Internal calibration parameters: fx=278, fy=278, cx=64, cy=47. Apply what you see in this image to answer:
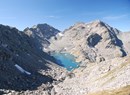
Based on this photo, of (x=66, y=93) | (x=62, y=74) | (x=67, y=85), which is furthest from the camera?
(x=62, y=74)

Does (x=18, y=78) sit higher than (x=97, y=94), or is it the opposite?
(x=18, y=78)

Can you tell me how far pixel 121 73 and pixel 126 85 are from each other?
17.9 metres

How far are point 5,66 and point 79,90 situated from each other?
1552 inches

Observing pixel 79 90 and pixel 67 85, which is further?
pixel 67 85

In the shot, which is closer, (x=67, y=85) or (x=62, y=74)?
(x=67, y=85)

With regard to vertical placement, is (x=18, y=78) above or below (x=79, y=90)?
above

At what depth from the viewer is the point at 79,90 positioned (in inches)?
4983

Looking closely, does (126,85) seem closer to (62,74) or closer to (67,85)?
(67,85)

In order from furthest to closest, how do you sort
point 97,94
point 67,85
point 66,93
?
point 67,85
point 66,93
point 97,94

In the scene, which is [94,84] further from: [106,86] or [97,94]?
[97,94]

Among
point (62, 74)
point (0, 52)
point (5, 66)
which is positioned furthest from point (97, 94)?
point (62, 74)

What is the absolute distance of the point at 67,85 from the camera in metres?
146

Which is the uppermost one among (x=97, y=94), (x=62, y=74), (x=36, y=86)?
(x=62, y=74)

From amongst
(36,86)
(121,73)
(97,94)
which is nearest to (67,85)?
(36,86)
